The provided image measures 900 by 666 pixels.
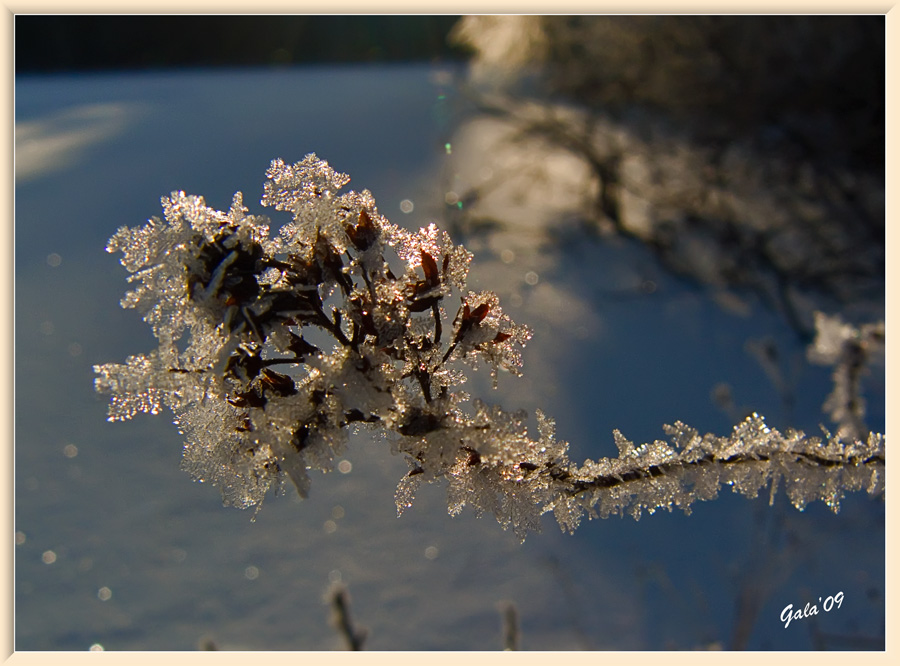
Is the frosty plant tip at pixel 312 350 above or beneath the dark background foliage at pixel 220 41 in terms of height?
beneath

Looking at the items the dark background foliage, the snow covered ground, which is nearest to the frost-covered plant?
the snow covered ground

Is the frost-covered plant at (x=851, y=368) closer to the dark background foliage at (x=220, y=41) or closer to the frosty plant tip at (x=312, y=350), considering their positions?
the frosty plant tip at (x=312, y=350)

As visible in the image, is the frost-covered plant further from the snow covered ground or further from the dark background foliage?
the dark background foliage

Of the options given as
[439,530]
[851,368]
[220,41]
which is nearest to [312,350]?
[851,368]

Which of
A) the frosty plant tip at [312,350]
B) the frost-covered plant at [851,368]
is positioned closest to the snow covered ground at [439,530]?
the frost-covered plant at [851,368]

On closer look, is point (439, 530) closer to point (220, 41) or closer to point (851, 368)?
point (851, 368)

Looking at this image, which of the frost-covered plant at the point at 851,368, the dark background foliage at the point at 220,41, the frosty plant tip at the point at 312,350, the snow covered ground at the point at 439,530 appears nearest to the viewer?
the frosty plant tip at the point at 312,350

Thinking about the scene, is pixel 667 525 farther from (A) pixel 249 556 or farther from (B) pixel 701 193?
(B) pixel 701 193

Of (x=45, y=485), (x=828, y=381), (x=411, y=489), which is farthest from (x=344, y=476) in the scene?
(x=828, y=381)

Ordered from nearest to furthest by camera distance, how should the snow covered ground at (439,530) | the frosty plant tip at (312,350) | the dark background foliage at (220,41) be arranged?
the frosty plant tip at (312,350) < the snow covered ground at (439,530) < the dark background foliage at (220,41)
